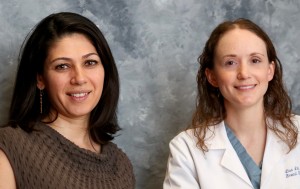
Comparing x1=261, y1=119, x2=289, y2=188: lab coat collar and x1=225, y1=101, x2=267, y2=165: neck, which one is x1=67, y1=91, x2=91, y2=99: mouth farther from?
x1=261, y1=119, x2=289, y2=188: lab coat collar

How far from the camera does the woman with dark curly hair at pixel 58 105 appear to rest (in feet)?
4.34

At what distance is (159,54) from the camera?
71.9 inches

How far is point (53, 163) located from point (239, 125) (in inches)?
27.1

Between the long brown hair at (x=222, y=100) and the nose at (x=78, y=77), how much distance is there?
49cm

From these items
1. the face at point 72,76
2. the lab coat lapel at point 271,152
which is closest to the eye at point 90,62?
the face at point 72,76

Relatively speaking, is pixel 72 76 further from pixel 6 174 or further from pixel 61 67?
pixel 6 174

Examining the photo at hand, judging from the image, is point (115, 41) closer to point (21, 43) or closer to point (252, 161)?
point (21, 43)

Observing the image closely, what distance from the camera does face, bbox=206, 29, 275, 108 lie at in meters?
1.54

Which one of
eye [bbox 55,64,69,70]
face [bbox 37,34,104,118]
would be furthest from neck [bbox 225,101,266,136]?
eye [bbox 55,64,69,70]

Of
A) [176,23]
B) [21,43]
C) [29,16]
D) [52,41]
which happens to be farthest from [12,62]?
[176,23]

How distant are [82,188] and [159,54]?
68 centimetres

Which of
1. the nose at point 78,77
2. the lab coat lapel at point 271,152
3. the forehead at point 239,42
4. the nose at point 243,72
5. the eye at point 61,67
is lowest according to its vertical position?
the lab coat lapel at point 271,152

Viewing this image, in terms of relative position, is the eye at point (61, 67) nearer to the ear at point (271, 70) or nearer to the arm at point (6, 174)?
the arm at point (6, 174)

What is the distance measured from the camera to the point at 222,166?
1.58 metres
